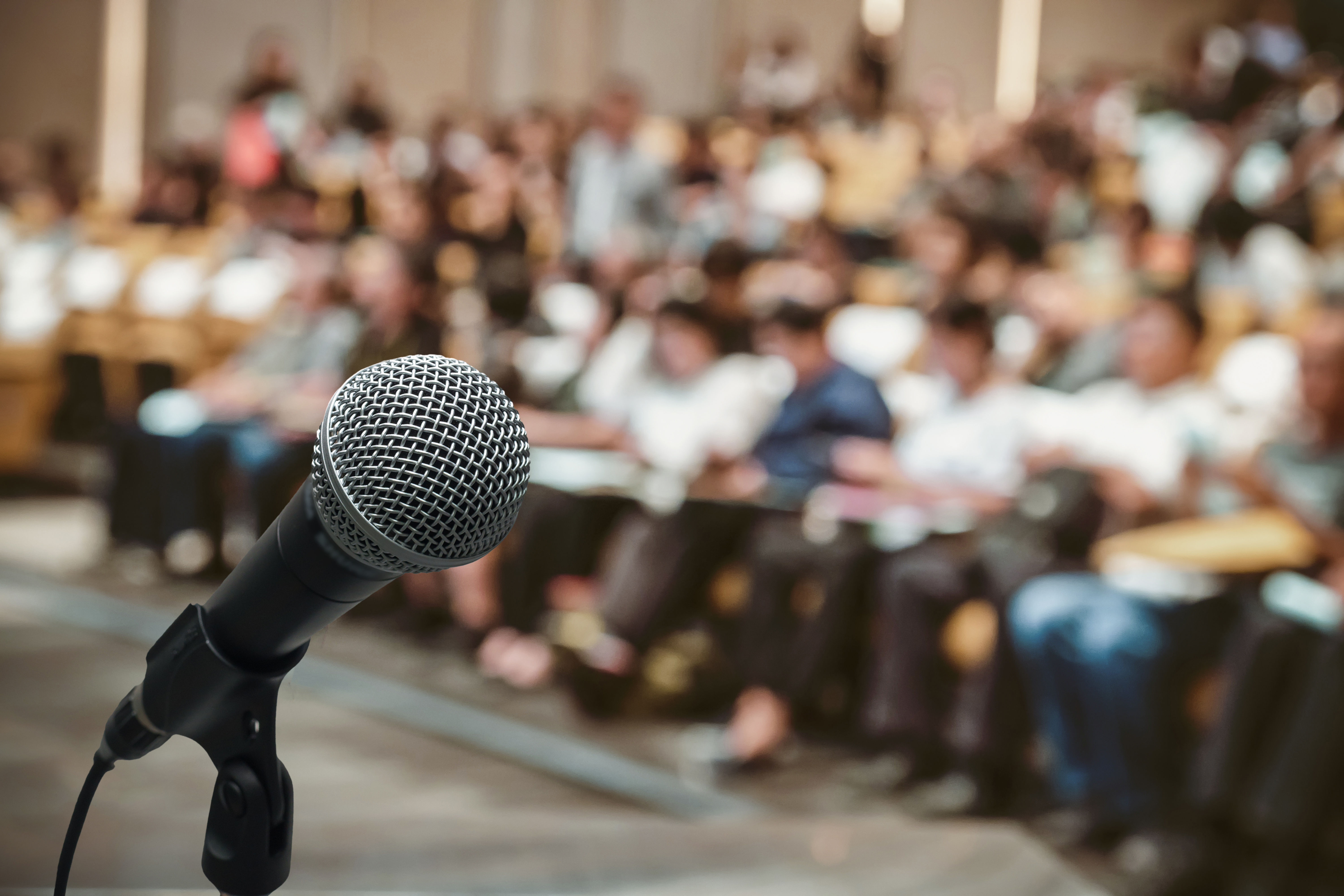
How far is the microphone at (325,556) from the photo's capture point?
1.76 ft

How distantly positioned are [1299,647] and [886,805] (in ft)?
2.63

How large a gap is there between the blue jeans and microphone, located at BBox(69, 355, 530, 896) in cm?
173

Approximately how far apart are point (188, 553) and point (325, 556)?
3.82 m

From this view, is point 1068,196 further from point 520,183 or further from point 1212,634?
point 1212,634

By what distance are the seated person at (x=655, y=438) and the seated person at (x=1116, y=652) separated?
830 millimetres

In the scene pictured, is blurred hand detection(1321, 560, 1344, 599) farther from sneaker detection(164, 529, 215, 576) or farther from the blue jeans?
sneaker detection(164, 529, 215, 576)

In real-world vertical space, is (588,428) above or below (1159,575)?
below

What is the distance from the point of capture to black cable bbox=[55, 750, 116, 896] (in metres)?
0.59

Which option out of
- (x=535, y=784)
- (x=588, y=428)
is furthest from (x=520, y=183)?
(x=535, y=784)

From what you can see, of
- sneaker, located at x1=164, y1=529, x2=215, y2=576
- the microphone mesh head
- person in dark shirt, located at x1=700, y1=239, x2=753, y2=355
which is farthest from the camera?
sneaker, located at x1=164, y1=529, x2=215, y2=576

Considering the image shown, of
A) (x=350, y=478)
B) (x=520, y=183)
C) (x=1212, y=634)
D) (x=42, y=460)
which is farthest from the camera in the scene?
(x=520, y=183)

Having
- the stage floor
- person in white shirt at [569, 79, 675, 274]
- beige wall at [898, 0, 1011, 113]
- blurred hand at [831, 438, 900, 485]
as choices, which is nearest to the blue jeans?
blurred hand at [831, 438, 900, 485]

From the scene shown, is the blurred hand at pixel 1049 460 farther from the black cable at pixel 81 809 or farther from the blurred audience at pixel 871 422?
the black cable at pixel 81 809

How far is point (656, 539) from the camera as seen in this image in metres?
2.80
